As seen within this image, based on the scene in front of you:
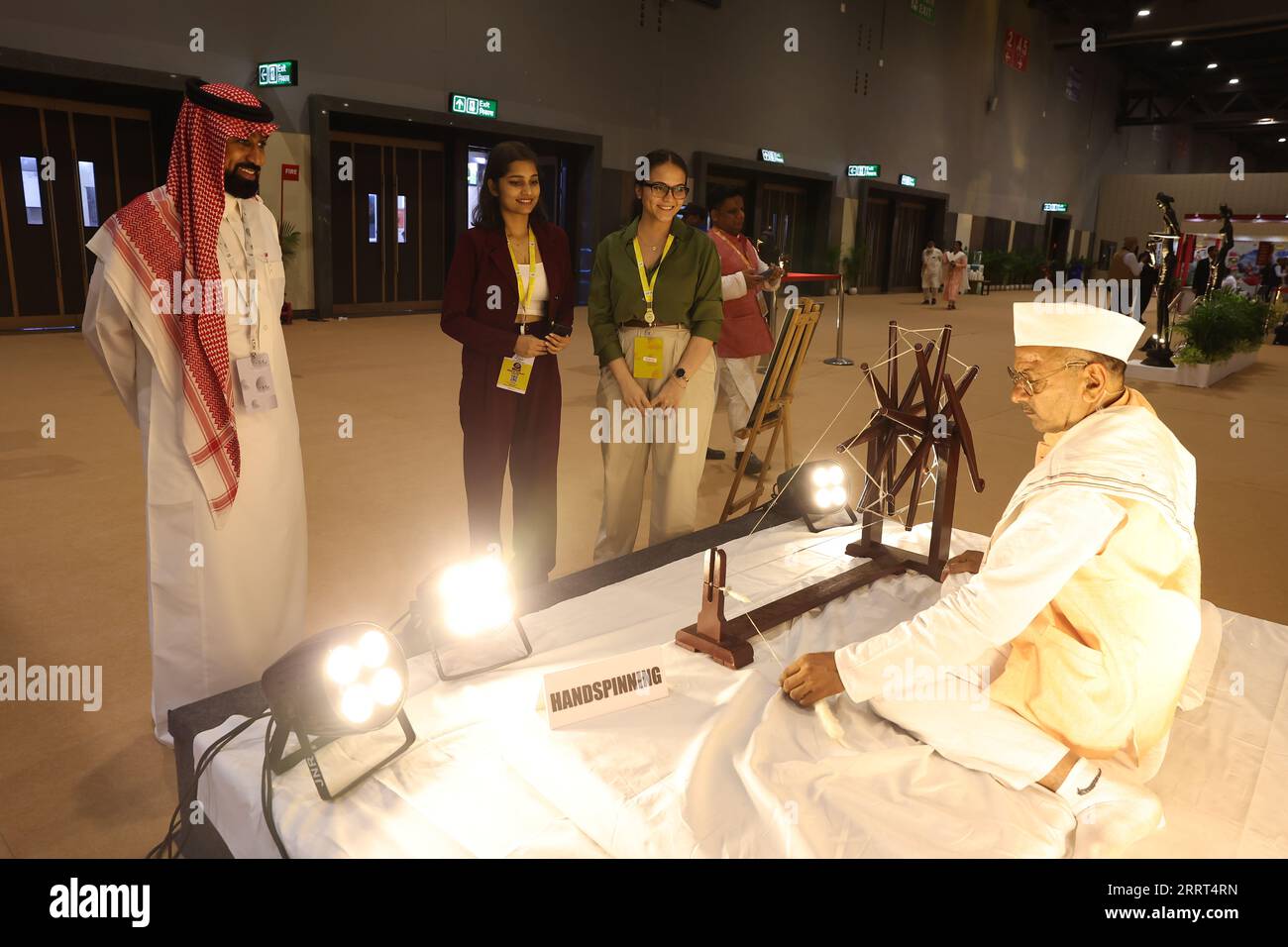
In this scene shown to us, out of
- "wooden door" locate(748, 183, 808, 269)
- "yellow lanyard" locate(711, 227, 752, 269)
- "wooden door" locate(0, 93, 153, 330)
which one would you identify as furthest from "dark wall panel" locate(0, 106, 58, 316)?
"wooden door" locate(748, 183, 808, 269)

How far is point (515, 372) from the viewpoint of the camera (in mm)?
2773

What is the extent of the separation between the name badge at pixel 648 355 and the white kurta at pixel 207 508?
1104 millimetres

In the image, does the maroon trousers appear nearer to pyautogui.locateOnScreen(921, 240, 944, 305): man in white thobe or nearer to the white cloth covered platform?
the white cloth covered platform

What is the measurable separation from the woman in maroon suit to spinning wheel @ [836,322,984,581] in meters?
0.97

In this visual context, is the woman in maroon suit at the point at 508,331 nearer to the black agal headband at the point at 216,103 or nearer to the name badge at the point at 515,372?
the name badge at the point at 515,372

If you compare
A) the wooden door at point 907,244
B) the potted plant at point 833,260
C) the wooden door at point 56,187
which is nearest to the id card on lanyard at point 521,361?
the wooden door at point 56,187

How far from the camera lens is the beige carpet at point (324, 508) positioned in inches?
81.6

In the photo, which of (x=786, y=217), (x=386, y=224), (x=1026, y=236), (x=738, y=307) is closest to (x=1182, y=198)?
(x=1026, y=236)

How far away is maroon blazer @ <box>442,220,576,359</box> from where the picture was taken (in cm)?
271

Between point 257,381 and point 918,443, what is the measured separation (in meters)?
1.80

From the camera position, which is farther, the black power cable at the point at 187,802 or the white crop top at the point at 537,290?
the white crop top at the point at 537,290

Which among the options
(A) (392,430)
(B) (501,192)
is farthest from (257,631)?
(A) (392,430)

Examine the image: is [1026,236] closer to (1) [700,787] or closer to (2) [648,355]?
(2) [648,355]
